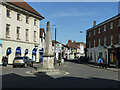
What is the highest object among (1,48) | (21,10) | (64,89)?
(21,10)

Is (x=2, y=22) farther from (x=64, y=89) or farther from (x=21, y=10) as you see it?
(x=64, y=89)

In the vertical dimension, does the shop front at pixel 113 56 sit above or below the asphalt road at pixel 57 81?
above

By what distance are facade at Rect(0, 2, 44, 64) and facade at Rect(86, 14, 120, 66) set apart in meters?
13.4

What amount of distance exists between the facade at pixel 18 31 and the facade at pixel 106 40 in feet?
44.1

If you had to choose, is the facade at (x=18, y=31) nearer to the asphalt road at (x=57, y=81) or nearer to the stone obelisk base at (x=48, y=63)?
the stone obelisk base at (x=48, y=63)

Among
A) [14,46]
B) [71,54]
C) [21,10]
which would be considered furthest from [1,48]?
[71,54]

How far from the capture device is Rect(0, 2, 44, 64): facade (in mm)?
30203

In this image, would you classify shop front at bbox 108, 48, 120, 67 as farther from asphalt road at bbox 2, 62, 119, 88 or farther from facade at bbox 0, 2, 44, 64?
asphalt road at bbox 2, 62, 119, 88

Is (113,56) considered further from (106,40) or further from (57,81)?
(57,81)

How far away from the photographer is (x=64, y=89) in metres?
9.34

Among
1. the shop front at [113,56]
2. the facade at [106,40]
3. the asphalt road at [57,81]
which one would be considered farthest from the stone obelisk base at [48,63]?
the shop front at [113,56]

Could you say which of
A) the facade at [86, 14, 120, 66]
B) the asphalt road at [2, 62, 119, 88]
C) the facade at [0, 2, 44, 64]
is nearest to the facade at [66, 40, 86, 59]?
the facade at [86, 14, 120, 66]

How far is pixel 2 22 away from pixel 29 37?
9.28 m

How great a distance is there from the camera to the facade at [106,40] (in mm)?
32094
